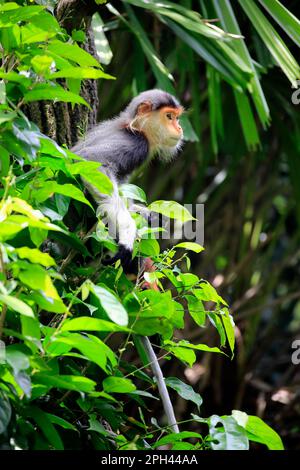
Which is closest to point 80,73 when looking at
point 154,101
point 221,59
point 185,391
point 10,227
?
point 10,227

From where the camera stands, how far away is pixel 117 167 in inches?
104

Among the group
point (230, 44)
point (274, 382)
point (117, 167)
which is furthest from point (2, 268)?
point (274, 382)

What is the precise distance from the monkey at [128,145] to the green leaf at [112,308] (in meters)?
0.66

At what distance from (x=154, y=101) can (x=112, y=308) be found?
5.39ft

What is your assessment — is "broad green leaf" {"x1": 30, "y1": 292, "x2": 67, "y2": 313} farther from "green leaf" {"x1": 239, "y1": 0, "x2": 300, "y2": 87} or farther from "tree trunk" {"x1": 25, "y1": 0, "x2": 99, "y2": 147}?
"green leaf" {"x1": 239, "y1": 0, "x2": 300, "y2": 87}

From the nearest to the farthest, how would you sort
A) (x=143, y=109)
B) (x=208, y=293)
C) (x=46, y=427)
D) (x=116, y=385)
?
(x=46, y=427) → (x=116, y=385) → (x=208, y=293) → (x=143, y=109)

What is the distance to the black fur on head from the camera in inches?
117

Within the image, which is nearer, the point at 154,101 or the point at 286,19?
the point at 286,19

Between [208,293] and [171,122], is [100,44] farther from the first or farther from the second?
[208,293]

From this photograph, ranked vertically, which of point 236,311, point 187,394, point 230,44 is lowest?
point 236,311

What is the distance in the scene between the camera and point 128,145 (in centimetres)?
273

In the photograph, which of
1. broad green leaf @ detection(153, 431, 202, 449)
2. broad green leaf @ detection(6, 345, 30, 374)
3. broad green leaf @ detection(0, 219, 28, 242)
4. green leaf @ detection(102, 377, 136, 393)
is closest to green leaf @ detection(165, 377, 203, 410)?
broad green leaf @ detection(153, 431, 202, 449)

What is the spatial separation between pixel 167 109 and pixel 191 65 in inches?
26.4
